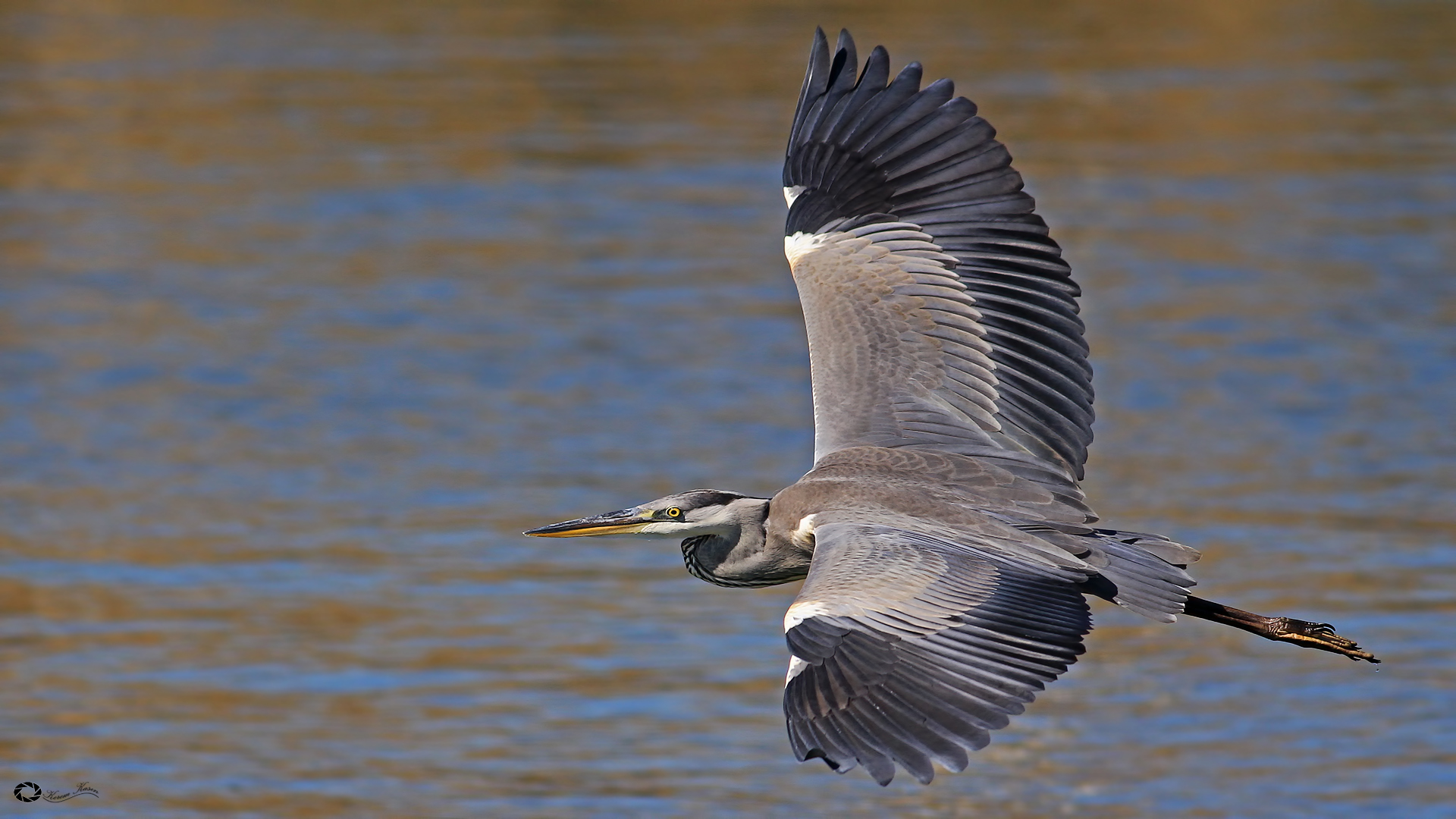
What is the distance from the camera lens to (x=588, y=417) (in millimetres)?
12609

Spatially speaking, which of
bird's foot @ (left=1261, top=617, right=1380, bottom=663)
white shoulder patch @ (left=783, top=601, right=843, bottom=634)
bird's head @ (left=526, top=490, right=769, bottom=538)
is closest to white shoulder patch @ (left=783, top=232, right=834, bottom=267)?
bird's head @ (left=526, top=490, right=769, bottom=538)

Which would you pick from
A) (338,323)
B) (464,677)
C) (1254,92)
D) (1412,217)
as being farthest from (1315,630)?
(1254,92)

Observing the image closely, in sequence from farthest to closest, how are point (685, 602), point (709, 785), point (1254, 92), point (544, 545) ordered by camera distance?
1. point (1254, 92)
2. point (544, 545)
3. point (685, 602)
4. point (709, 785)

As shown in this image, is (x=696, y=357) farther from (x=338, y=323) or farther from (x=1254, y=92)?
(x=1254, y=92)

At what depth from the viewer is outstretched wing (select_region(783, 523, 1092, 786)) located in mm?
4973

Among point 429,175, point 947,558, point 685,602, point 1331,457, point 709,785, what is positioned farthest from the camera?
point 429,175

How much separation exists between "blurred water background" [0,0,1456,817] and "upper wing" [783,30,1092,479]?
2.07 meters

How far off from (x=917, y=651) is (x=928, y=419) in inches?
58.3

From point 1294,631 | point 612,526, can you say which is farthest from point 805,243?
point 1294,631

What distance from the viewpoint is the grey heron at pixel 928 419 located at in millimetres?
5562

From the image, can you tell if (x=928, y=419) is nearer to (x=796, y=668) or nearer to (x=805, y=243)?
(x=805, y=243)

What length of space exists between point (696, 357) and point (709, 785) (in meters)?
5.85

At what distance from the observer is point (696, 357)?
13.7m

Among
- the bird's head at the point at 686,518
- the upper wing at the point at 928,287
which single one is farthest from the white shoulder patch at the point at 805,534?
the upper wing at the point at 928,287
